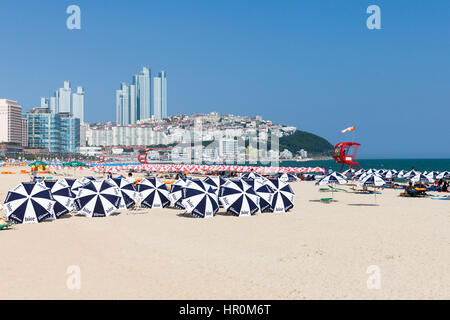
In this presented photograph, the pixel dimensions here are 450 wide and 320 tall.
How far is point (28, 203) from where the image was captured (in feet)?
42.1

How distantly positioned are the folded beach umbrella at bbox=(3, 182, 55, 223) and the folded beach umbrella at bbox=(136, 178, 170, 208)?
4122 mm

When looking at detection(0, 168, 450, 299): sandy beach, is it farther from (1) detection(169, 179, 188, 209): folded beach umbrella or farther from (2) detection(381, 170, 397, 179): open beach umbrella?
A: (2) detection(381, 170, 397, 179): open beach umbrella

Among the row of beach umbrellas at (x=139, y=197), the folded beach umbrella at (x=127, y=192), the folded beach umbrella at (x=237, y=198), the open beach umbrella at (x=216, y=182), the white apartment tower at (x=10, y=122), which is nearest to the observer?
the row of beach umbrellas at (x=139, y=197)

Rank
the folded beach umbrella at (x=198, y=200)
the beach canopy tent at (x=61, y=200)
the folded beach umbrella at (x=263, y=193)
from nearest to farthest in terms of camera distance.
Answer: the beach canopy tent at (x=61, y=200) < the folded beach umbrella at (x=198, y=200) < the folded beach umbrella at (x=263, y=193)

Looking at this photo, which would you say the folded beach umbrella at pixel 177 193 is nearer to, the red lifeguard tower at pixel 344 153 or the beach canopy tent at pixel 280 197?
the beach canopy tent at pixel 280 197

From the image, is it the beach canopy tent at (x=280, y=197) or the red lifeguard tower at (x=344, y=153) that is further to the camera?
the red lifeguard tower at (x=344, y=153)

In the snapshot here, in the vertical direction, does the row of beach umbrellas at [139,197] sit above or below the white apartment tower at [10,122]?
below

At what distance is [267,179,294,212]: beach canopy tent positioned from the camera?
Answer: 15820 mm

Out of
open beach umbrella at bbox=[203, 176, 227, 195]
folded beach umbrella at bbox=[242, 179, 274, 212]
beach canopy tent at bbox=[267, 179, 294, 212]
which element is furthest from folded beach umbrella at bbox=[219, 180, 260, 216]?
open beach umbrella at bbox=[203, 176, 227, 195]

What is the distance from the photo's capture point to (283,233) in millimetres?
11703

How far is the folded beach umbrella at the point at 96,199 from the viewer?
14133mm

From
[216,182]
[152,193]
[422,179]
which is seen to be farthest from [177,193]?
[422,179]

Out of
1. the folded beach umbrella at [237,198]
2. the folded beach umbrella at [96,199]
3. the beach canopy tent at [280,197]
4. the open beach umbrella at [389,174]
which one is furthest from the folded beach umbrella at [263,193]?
the open beach umbrella at [389,174]
